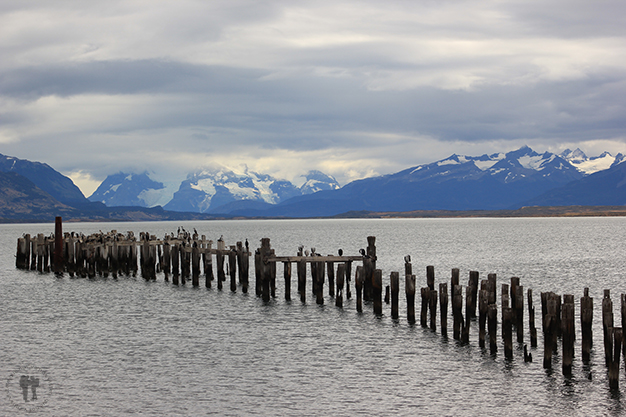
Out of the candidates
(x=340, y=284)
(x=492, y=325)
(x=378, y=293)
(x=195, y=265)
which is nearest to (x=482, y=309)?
(x=492, y=325)

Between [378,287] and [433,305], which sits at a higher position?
[378,287]

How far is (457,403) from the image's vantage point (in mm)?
17484

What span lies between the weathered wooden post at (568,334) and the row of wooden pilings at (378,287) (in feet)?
0.09

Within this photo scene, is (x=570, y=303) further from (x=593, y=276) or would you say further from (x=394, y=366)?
(x=593, y=276)

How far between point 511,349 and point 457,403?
14.8ft

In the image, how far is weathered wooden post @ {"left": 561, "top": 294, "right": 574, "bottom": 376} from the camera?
1903 cm

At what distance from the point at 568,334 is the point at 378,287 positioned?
40.3 feet

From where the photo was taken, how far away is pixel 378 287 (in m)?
30.4

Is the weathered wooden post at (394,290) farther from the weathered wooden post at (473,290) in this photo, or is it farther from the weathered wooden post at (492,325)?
the weathered wooden post at (492,325)

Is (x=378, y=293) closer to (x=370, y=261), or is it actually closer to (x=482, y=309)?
(x=370, y=261)

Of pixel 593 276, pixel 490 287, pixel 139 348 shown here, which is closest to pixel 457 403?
pixel 490 287

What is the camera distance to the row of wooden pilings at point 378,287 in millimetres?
19406

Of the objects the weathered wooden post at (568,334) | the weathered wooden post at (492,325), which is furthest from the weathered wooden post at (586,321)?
the weathered wooden post at (492,325)

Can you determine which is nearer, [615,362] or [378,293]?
[615,362]
